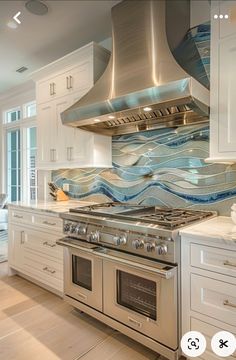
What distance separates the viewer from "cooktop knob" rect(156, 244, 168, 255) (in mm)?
1599

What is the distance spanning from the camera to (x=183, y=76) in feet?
5.38

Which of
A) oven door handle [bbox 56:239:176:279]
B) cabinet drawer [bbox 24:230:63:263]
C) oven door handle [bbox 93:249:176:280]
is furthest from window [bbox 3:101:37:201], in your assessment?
oven door handle [bbox 93:249:176:280]

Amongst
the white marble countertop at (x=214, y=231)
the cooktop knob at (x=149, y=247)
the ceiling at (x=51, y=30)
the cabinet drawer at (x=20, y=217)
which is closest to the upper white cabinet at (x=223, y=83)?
the white marble countertop at (x=214, y=231)

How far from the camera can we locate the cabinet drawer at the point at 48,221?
2.44 meters

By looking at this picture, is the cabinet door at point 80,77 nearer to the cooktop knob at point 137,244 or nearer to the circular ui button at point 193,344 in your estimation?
the cooktop knob at point 137,244

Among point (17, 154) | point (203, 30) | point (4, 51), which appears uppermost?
point (4, 51)

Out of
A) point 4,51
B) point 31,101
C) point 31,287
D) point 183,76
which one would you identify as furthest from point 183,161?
point 31,101

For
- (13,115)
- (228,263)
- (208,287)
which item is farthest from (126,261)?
(13,115)

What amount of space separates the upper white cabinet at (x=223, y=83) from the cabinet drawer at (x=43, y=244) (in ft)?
5.44

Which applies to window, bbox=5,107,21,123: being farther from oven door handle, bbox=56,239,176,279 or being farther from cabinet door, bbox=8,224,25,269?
oven door handle, bbox=56,239,176,279

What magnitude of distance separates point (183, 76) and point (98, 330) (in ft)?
6.57

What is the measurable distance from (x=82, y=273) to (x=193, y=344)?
40.1 inches

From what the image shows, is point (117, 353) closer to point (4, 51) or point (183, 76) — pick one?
point (183, 76)

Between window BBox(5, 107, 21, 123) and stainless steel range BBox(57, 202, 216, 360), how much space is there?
3641 mm
